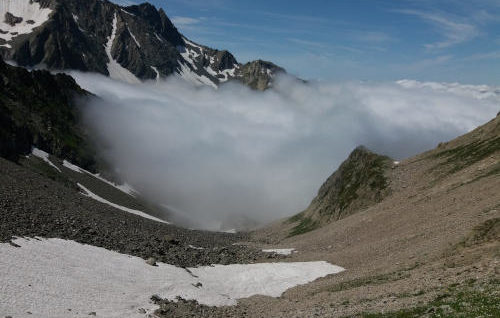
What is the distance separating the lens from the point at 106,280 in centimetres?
4712

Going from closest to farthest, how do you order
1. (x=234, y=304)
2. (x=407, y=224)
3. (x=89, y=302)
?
(x=89, y=302) → (x=234, y=304) → (x=407, y=224)

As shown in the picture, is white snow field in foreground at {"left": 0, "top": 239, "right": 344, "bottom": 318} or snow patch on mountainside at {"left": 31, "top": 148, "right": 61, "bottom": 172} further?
snow patch on mountainside at {"left": 31, "top": 148, "right": 61, "bottom": 172}

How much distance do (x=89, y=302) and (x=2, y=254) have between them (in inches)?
412

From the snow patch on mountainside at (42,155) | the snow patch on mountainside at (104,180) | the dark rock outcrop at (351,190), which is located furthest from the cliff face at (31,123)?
the dark rock outcrop at (351,190)

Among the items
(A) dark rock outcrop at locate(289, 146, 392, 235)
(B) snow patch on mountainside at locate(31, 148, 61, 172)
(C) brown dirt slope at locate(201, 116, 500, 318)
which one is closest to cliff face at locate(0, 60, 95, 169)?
→ (B) snow patch on mountainside at locate(31, 148, 61, 172)

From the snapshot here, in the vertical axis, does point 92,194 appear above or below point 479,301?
below

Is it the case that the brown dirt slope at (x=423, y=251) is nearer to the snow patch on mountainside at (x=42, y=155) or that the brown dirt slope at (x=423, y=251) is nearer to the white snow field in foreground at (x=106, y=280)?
the white snow field in foreground at (x=106, y=280)

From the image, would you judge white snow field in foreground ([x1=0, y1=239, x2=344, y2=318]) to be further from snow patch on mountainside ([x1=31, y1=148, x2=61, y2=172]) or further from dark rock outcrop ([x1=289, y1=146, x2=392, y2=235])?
snow patch on mountainside ([x1=31, y1=148, x2=61, y2=172])

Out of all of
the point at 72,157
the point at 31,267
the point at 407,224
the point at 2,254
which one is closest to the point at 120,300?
the point at 31,267

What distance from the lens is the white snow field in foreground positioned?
38062mm

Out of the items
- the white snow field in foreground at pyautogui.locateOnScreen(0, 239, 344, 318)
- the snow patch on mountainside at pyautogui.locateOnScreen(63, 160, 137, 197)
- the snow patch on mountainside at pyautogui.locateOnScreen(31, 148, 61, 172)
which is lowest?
the snow patch on mountainside at pyautogui.locateOnScreen(63, 160, 137, 197)

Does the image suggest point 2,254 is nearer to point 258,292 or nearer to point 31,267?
point 31,267

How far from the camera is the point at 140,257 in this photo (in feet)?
194

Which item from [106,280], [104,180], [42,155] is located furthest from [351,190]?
[104,180]
